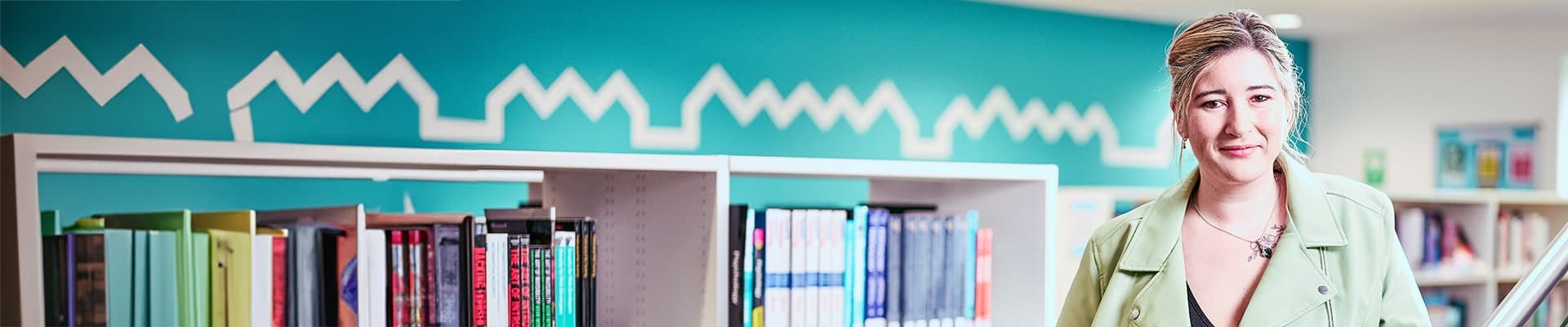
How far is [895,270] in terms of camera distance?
1.98 meters

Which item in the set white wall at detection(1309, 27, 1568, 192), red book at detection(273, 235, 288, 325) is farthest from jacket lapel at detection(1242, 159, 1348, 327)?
white wall at detection(1309, 27, 1568, 192)

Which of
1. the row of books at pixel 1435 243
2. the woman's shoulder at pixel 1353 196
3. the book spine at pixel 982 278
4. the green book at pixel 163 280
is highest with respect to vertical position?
the woman's shoulder at pixel 1353 196

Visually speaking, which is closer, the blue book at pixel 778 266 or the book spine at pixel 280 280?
the book spine at pixel 280 280

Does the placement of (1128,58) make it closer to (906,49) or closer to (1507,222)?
(906,49)

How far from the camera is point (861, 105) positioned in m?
5.25

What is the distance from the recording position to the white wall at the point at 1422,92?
225 inches

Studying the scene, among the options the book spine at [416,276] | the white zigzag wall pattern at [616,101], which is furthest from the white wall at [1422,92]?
the book spine at [416,276]

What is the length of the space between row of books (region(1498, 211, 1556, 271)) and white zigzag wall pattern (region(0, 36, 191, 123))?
4.93 m

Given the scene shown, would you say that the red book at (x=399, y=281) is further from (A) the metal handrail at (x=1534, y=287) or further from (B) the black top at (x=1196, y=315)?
(A) the metal handrail at (x=1534, y=287)

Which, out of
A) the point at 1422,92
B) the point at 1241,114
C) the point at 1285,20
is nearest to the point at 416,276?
the point at 1241,114

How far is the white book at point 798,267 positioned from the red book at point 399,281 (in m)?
0.53

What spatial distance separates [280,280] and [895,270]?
34.4 inches

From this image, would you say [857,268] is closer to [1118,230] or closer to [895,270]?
[895,270]

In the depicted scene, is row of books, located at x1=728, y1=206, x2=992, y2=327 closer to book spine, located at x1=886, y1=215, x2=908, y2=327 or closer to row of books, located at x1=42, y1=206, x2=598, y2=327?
book spine, located at x1=886, y1=215, x2=908, y2=327
